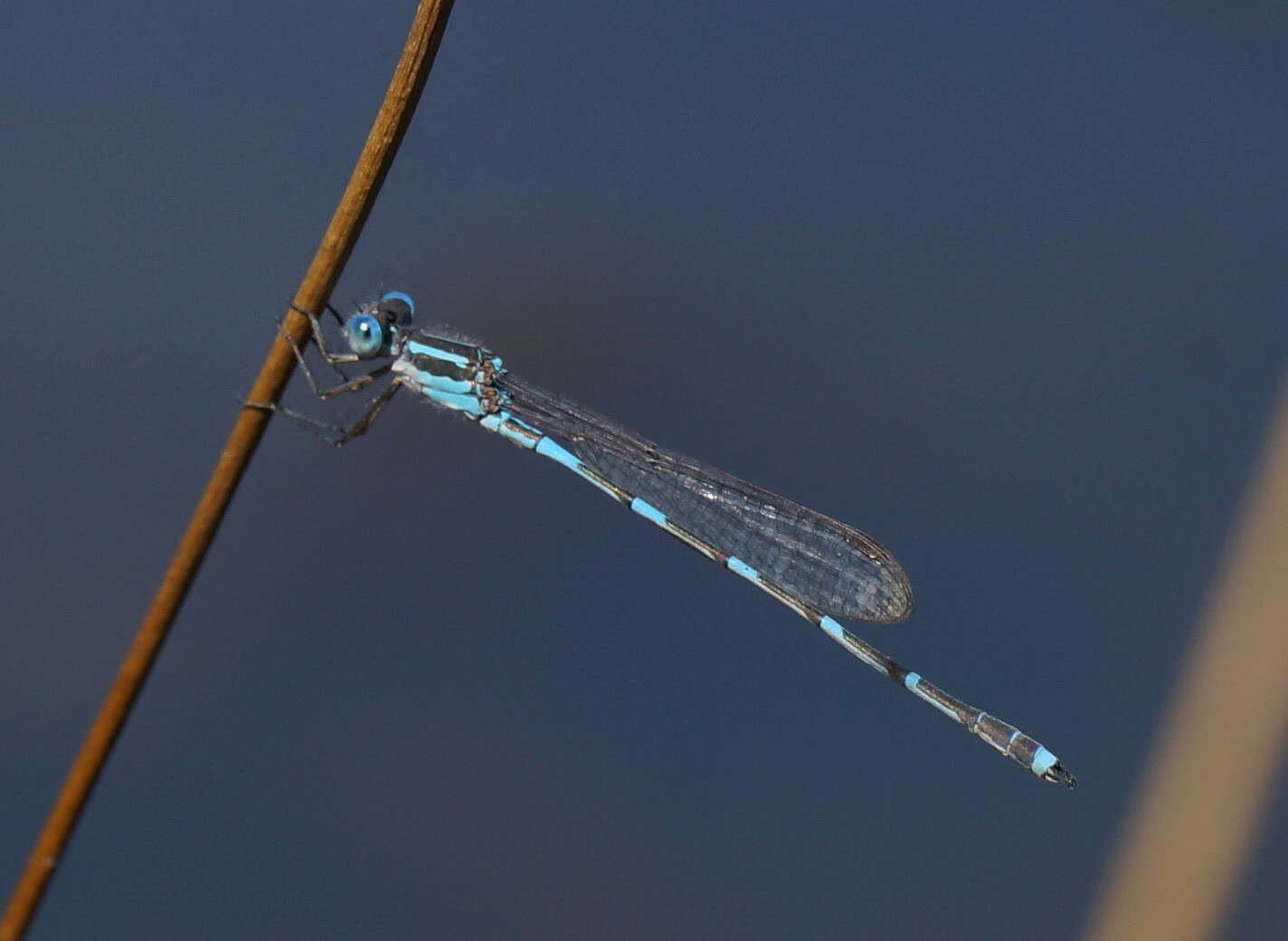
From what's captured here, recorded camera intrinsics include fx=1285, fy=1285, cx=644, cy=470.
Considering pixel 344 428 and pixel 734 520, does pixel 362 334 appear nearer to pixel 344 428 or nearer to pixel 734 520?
pixel 344 428

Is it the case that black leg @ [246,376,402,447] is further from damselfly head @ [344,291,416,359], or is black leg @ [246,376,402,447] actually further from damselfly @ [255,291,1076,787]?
damselfly @ [255,291,1076,787]

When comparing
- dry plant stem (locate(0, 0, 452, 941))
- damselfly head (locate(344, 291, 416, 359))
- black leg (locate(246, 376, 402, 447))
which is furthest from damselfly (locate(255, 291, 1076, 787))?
dry plant stem (locate(0, 0, 452, 941))

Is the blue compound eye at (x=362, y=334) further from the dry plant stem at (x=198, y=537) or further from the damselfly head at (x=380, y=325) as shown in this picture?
the dry plant stem at (x=198, y=537)

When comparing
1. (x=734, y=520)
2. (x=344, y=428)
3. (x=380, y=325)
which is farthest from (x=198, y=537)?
(x=734, y=520)

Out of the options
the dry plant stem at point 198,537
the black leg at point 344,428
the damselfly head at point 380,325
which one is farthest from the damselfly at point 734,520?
the dry plant stem at point 198,537

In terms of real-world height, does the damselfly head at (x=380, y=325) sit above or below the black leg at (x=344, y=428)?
above

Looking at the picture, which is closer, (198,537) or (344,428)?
(198,537)

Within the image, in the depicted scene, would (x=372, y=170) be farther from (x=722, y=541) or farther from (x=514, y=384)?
(x=722, y=541)
